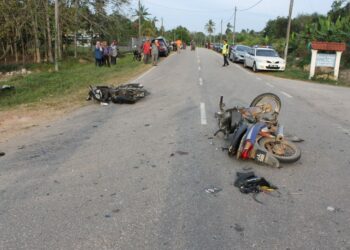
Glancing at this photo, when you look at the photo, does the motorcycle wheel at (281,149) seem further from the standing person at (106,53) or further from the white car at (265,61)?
the standing person at (106,53)

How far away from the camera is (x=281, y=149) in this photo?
570cm

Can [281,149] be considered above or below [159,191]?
above

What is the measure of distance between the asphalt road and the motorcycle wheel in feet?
0.50

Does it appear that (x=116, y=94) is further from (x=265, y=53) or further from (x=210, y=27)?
(x=210, y=27)

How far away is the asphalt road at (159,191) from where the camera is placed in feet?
11.6

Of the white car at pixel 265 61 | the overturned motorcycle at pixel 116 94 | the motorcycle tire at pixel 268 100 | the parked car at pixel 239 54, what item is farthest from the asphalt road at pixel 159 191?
the parked car at pixel 239 54

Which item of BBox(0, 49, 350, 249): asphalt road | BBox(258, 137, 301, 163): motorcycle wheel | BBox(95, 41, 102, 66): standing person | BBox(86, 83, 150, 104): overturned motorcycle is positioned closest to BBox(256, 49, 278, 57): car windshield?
BBox(95, 41, 102, 66): standing person

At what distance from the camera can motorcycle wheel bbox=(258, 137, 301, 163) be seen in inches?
218

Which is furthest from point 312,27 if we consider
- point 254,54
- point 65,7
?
point 65,7

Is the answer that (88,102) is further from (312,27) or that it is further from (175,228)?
(312,27)

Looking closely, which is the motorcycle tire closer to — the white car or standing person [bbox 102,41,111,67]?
the white car

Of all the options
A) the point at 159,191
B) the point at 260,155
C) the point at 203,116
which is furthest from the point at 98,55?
the point at 159,191

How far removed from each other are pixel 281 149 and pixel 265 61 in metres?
18.0

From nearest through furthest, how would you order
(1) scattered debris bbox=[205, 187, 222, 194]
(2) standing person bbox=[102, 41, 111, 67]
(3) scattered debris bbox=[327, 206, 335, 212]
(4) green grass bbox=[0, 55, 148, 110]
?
(3) scattered debris bbox=[327, 206, 335, 212] < (1) scattered debris bbox=[205, 187, 222, 194] < (4) green grass bbox=[0, 55, 148, 110] < (2) standing person bbox=[102, 41, 111, 67]
